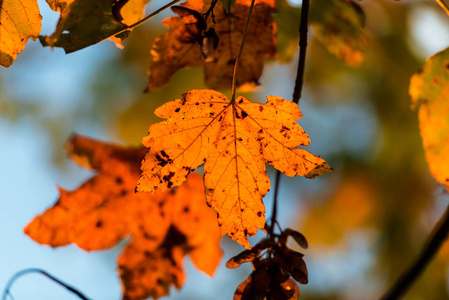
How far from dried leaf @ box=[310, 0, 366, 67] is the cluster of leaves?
0.95 m

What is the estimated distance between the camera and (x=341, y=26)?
1.69 m

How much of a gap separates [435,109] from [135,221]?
1.09m

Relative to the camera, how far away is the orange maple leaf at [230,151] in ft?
3.45

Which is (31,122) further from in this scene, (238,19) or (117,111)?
(238,19)

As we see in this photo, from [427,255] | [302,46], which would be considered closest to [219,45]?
[302,46]

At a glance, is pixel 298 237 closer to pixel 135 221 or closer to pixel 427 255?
pixel 427 255

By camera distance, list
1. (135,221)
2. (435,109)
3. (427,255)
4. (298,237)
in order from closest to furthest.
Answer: (298,237), (435,109), (427,255), (135,221)

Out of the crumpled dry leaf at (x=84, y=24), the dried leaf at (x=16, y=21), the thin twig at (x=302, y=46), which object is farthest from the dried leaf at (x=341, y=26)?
the dried leaf at (x=16, y=21)

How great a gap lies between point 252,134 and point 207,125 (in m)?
0.12

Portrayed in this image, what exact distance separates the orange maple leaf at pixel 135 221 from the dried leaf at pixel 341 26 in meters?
0.77

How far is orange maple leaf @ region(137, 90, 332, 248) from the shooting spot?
1.05 m

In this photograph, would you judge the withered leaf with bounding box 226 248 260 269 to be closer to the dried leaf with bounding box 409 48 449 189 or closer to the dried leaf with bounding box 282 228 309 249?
the dried leaf with bounding box 282 228 309 249

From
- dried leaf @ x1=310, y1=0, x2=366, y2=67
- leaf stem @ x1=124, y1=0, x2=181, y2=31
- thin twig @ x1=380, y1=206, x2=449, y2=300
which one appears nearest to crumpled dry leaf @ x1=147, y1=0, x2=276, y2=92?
leaf stem @ x1=124, y1=0, x2=181, y2=31

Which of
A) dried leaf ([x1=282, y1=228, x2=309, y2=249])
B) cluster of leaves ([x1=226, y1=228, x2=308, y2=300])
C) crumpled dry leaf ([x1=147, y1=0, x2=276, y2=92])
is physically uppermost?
crumpled dry leaf ([x1=147, y1=0, x2=276, y2=92])
